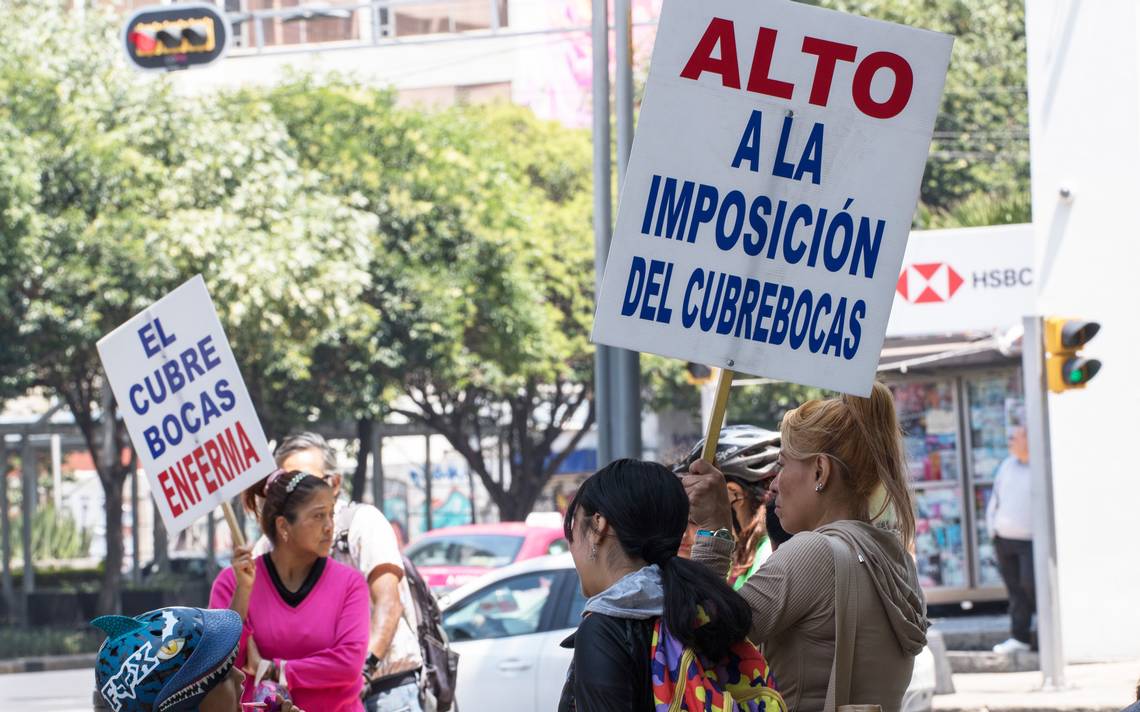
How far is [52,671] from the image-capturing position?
2086 cm

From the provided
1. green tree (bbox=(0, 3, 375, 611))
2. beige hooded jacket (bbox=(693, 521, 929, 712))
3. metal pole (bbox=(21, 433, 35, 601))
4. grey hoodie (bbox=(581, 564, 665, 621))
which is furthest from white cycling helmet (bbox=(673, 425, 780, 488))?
metal pole (bbox=(21, 433, 35, 601))

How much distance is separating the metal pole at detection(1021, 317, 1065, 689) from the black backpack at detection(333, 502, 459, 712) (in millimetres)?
7173

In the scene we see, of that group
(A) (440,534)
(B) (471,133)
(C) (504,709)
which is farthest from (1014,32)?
(C) (504,709)

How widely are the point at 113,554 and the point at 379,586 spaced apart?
19677 mm

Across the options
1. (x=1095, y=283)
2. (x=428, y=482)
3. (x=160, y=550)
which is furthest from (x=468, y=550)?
(x=428, y=482)

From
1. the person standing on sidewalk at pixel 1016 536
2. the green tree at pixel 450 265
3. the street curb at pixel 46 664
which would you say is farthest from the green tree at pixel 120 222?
the person standing on sidewalk at pixel 1016 536

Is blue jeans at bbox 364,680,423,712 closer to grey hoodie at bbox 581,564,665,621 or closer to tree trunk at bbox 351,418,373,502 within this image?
grey hoodie at bbox 581,564,665,621

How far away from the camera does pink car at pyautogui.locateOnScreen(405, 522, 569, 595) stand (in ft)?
55.6

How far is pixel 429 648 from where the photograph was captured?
5.88 m

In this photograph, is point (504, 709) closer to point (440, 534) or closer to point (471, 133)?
point (440, 534)

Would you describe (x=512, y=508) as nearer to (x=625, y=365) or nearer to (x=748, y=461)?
(x=625, y=365)

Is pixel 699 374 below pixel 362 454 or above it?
above

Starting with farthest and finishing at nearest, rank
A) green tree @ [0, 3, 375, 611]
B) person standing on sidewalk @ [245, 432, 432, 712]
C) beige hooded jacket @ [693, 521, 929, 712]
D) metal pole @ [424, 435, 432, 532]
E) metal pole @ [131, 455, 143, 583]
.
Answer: metal pole @ [424, 435, 432, 532] < metal pole @ [131, 455, 143, 583] < green tree @ [0, 3, 375, 611] < person standing on sidewalk @ [245, 432, 432, 712] < beige hooded jacket @ [693, 521, 929, 712]

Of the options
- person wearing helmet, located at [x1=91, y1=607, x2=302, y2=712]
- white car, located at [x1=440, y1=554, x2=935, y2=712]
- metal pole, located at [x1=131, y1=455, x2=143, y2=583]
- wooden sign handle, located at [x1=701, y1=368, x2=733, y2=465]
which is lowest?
metal pole, located at [x1=131, y1=455, x2=143, y2=583]
